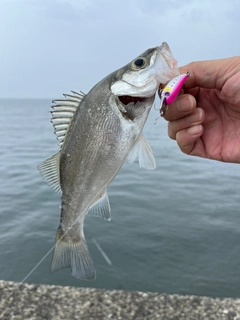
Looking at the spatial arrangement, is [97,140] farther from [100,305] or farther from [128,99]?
[100,305]

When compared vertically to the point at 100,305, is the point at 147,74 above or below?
above

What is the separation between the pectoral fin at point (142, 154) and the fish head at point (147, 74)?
0.92ft

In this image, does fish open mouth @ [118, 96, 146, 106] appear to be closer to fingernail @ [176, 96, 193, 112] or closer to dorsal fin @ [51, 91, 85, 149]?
dorsal fin @ [51, 91, 85, 149]

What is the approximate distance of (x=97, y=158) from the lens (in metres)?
2.14

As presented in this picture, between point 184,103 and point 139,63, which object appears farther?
point 184,103

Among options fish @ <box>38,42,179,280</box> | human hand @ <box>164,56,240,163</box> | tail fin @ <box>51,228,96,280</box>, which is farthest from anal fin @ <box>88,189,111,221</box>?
human hand @ <box>164,56,240,163</box>

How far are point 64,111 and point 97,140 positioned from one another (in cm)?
31

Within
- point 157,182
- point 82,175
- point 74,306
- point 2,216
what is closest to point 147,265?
point 74,306

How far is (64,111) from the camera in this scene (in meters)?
2.23

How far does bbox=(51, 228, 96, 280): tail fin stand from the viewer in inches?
94.0

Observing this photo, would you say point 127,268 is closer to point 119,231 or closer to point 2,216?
point 119,231

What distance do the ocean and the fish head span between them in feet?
9.94

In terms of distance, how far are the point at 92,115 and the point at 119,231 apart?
5.75 metres

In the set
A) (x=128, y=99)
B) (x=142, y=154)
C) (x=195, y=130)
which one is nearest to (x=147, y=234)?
(x=195, y=130)
